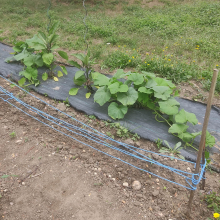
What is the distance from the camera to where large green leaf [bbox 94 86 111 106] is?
119 inches

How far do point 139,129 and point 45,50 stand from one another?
225 centimetres

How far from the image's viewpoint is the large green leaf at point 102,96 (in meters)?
3.01

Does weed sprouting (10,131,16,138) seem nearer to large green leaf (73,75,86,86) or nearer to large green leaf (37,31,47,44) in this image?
large green leaf (73,75,86,86)

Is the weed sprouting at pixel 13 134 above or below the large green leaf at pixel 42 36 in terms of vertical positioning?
below

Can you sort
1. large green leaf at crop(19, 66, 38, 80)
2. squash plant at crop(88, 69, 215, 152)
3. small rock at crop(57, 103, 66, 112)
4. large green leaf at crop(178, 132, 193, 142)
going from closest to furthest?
1. large green leaf at crop(178, 132, 193, 142)
2. squash plant at crop(88, 69, 215, 152)
3. small rock at crop(57, 103, 66, 112)
4. large green leaf at crop(19, 66, 38, 80)

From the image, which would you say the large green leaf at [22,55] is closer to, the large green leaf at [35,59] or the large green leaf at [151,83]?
the large green leaf at [35,59]

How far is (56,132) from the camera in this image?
2.91 metres

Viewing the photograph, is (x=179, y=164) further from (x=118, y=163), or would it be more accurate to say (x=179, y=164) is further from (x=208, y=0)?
(x=208, y=0)

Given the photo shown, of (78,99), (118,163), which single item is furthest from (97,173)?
(78,99)

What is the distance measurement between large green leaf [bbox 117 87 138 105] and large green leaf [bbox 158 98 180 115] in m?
0.37

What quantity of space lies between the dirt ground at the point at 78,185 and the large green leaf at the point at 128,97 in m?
0.55

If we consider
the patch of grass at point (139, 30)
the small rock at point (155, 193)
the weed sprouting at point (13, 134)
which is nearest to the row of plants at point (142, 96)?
the small rock at point (155, 193)

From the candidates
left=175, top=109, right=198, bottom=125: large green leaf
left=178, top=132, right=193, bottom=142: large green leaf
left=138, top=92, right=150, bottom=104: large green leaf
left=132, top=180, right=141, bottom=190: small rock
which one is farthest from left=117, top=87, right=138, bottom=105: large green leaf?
left=132, top=180, right=141, bottom=190: small rock

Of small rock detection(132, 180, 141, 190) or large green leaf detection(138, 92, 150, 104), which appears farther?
large green leaf detection(138, 92, 150, 104)
